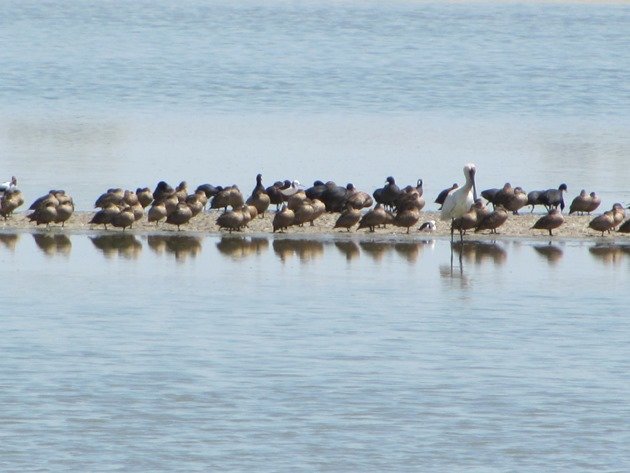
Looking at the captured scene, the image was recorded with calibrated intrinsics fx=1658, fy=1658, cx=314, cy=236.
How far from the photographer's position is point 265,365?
14336mm

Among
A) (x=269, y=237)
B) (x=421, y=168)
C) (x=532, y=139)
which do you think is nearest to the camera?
(x=269, y=237)

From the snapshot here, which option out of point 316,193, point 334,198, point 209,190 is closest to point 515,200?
point 334,198

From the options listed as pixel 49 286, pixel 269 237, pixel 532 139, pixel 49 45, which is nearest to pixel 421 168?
pixel 532 139

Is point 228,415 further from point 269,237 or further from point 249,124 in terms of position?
point 249,124

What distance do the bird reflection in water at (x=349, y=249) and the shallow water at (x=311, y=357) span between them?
0.07 metres

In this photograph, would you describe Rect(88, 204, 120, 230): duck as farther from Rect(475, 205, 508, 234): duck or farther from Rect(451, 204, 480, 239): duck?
Rect(475, 205, 508, 234): duck

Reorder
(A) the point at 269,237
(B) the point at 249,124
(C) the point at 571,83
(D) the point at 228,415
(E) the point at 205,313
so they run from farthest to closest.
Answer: (C) the point at 571,83
(B) the point at 249,124
(A) the point at 269,237
(E) the point at 205,313
(D) the point at 228,415

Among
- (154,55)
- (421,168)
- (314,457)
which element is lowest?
(314,457)

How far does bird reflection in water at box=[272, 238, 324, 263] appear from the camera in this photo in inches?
826

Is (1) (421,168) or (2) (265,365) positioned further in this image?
(1) (421,168)

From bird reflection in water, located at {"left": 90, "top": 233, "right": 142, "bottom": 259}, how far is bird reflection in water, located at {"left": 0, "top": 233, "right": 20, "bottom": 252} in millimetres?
1018

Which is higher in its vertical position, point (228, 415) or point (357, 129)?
point (357, 129)

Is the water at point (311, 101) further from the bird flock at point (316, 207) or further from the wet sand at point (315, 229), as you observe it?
the wet sand at point (315, 229)

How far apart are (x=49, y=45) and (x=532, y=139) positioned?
130ft
